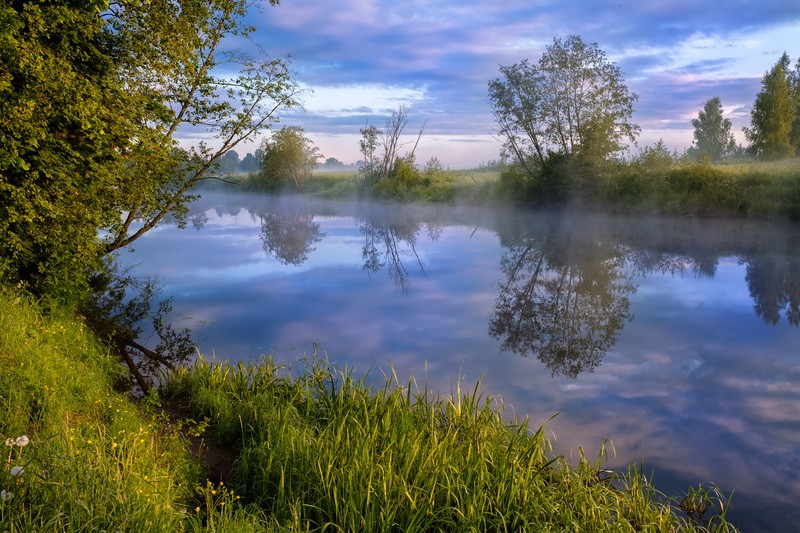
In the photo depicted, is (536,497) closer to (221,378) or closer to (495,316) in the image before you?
(221,378)

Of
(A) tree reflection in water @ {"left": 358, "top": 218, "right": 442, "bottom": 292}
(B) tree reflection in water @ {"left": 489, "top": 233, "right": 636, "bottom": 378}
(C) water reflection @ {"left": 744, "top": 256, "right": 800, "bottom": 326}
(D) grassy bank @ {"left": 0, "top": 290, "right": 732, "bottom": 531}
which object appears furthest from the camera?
(A) tree reflection in water @ {"left": 358, "top": 218, "right": 442, "bottom": 292}

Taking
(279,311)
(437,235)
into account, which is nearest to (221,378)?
(279,311)

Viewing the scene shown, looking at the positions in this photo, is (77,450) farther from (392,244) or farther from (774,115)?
(774,115)

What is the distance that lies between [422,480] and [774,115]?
2326 inches

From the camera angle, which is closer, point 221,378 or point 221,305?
point 221,378

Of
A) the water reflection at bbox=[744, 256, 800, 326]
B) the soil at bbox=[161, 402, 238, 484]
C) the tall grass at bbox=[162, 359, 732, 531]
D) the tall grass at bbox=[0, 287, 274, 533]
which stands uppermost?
the tall grass at bbox=[0, 287, 274, 533]

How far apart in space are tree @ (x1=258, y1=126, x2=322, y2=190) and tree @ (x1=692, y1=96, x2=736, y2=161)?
176 feet

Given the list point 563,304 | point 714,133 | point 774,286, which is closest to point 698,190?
point 774,286

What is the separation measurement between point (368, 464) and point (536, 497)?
5.19 ft

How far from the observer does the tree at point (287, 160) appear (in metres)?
58.7

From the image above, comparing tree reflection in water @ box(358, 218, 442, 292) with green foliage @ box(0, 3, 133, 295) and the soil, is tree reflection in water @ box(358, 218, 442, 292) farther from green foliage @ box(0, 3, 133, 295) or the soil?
the soil

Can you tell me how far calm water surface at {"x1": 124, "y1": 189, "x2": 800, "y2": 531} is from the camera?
8281 millimetres

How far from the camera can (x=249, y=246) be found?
29094 millimetres

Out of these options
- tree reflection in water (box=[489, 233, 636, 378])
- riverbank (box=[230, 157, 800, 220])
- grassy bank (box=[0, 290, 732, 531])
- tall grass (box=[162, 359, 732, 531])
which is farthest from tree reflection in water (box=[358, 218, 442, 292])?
tall grass (box=[162, 359, 732, 531])
